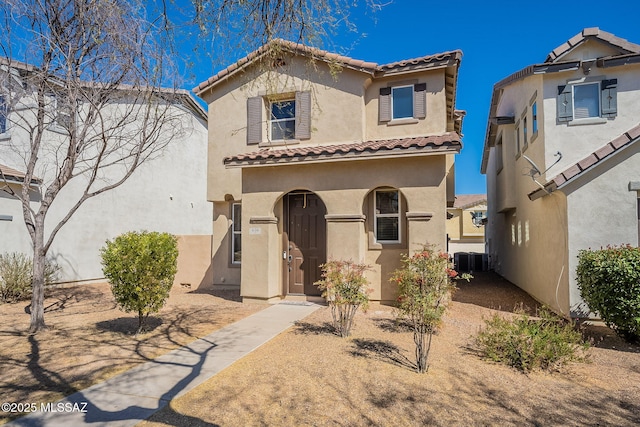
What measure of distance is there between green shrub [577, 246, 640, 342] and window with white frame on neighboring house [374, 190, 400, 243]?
4349 millimetres

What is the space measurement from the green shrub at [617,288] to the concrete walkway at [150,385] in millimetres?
5851

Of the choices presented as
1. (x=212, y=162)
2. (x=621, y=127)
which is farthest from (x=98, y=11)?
(x=621, y=127)

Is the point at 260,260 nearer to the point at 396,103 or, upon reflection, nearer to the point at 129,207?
the point at 396,103

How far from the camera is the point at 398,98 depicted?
11.1 m

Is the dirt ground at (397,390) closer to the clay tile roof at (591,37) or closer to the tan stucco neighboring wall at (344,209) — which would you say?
the tan stucco neighboring wall at (344,209)

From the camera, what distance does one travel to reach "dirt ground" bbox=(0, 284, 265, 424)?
17.1 ft

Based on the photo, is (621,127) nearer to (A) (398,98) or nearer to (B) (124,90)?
(A) (398,98)

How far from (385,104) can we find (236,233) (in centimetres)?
642

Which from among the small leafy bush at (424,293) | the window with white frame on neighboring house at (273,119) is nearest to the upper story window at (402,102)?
the window with white frame on neighboring house at (273,119)

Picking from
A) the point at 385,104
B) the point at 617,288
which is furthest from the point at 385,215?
the point at 617,288

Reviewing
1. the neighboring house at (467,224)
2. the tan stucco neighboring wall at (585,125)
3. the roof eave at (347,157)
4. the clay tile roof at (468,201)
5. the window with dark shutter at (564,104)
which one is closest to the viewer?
the roof eave at (347,157)

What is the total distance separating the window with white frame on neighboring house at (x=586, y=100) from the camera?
951cm

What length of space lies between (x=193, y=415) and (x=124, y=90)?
24.7 ft

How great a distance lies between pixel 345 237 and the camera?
32.9 feet
